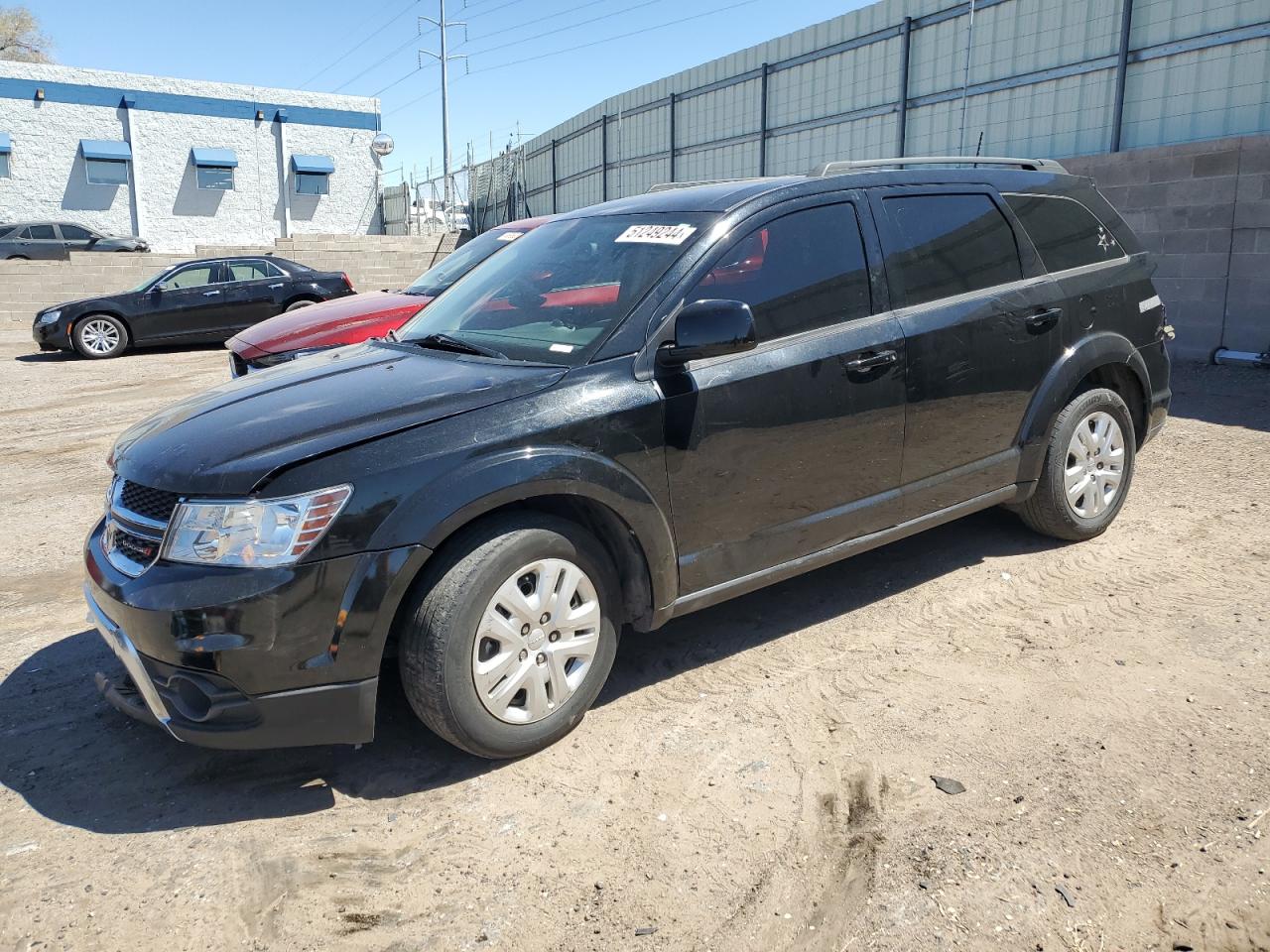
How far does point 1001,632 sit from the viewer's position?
4172 mm

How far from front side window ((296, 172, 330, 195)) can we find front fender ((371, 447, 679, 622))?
35.1 meters

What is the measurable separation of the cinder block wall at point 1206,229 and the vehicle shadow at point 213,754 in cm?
670

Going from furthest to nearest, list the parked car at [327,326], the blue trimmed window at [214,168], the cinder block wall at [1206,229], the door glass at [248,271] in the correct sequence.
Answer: the blue trimmed window at [214,168] < the door glass at [248,271] < the cinder block wall at [1206,229] < the parked car at [327,326]

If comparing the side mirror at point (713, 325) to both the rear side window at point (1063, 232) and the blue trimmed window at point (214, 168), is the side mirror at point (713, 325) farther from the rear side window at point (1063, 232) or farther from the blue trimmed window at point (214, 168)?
the blue trimmed window at point (214, 168)

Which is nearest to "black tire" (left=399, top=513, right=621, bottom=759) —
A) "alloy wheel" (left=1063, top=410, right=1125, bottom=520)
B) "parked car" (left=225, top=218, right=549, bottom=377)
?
"alloy wheel" (left=1063, top=410, right=1125, bottom=520)

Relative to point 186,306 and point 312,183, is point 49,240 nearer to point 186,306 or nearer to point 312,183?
point 312,183

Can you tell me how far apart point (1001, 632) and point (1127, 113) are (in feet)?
32.3

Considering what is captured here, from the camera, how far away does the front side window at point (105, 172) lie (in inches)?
1264

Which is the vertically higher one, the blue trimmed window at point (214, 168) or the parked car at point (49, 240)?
the blue trimmed window at point (214, 168)

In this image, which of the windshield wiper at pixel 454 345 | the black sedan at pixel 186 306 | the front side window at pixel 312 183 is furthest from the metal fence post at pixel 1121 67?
the front side window at pixel 312 183

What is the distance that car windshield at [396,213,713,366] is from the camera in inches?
144

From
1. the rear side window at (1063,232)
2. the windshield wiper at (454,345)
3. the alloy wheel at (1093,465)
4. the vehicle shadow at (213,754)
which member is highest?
the rear side window at (1063,232)

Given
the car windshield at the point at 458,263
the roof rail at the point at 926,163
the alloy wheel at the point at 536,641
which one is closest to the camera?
the alloy wheel at the point at 536,641

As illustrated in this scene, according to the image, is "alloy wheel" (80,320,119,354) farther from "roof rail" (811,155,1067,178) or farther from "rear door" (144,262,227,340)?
"roof rail" (811,155,1067,178)
